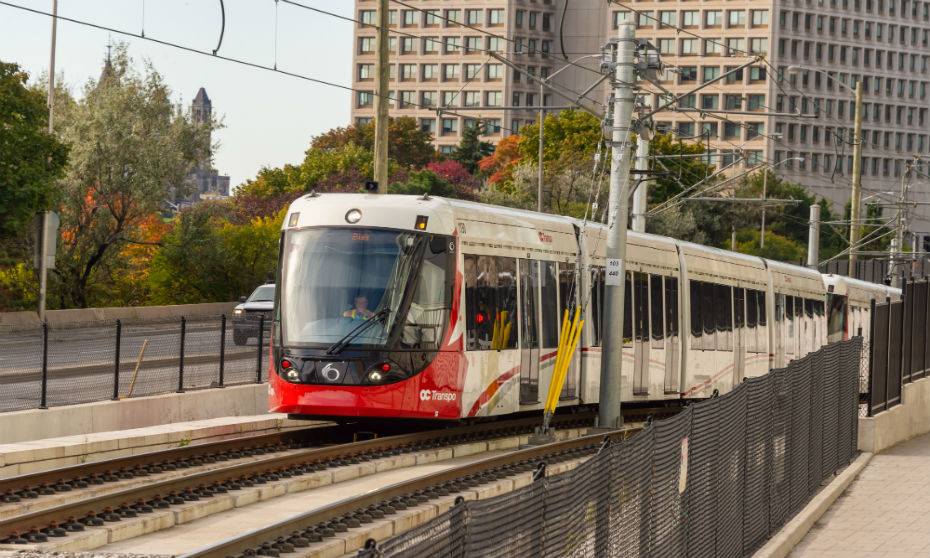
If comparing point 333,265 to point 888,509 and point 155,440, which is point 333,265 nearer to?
point 155,440

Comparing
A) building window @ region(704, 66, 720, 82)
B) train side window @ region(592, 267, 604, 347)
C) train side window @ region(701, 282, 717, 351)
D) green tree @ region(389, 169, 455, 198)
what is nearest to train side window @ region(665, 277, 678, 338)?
train side window @ region(701, 282, 717, 351)

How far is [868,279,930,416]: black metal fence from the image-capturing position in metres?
21.1

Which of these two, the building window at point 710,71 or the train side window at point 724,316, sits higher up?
the building window at point 710,71

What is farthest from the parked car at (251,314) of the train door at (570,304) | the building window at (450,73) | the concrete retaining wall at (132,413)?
the building window at (450,73)

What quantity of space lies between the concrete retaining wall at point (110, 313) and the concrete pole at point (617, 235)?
16232 millimetres

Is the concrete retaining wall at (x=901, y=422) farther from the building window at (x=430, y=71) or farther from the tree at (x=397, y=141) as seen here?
the building window at (x=430, y=71)

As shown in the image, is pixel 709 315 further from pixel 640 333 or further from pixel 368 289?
pixel 368 289

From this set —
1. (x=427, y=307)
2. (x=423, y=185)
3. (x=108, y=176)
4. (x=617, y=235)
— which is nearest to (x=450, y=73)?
(x=423, y=185)

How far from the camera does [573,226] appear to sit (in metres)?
20.1

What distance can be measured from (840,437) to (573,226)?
4.69 m

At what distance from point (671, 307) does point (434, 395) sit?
7.84 metres

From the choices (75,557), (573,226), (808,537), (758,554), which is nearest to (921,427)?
(573,226)

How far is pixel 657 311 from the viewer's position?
22.6 metres

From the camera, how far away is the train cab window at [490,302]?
668 inches
